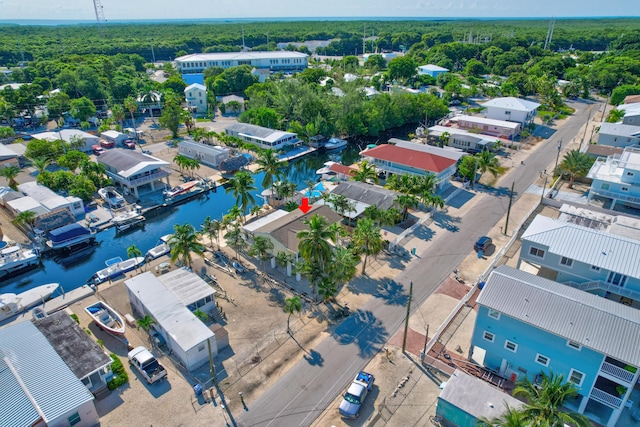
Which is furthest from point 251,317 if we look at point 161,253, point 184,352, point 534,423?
point 534,423

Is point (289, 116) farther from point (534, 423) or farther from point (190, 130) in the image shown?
point (534, 423)

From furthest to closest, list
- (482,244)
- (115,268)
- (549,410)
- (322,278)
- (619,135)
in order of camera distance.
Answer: (619,135)
(482,244)
(115,268)
(322,278)
(549,410)

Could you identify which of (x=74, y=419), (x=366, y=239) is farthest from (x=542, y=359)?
(x=74, y=419)

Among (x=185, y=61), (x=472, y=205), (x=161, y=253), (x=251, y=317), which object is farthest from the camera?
(x=185, y=61)

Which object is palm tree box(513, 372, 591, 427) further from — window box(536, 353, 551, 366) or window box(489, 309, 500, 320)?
window box(489, 309, 500, 320)

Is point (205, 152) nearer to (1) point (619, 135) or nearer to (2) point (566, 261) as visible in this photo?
(2) point (566, 261)

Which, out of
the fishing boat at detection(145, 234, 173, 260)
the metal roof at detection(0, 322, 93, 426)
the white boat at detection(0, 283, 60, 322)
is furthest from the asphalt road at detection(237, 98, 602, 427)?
the white boat at detection(0, 283, 60, 322)
